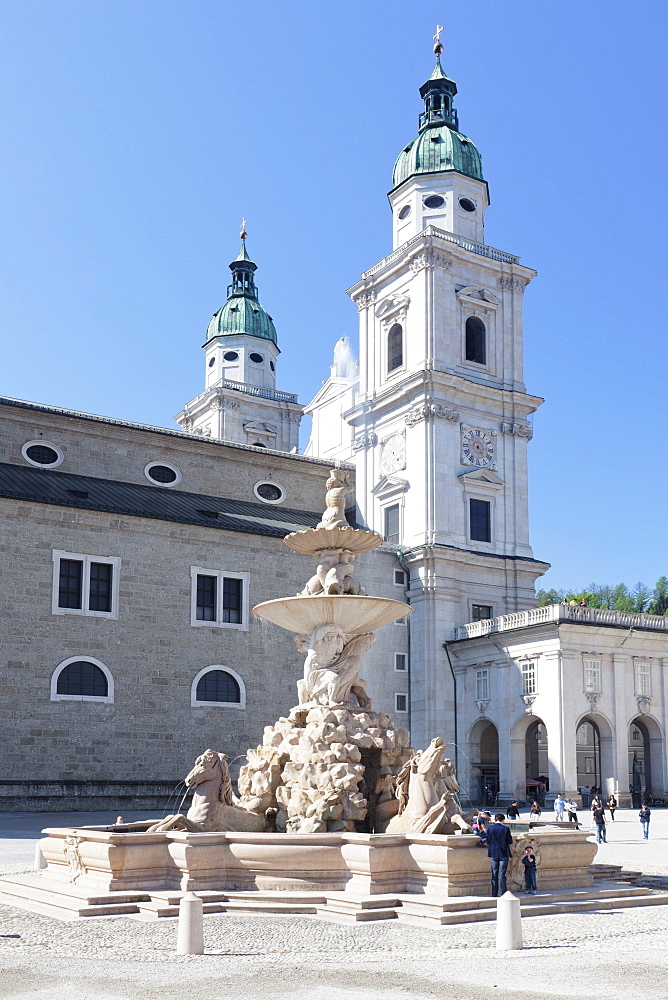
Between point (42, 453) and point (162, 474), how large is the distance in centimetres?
508

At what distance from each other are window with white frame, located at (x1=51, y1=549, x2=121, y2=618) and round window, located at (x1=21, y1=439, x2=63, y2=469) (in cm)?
593

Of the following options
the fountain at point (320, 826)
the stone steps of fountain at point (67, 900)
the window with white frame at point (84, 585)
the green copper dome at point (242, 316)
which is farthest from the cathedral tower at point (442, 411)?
the stone steps of fountain at point (67, 900)

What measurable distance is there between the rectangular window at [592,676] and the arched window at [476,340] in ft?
52.2

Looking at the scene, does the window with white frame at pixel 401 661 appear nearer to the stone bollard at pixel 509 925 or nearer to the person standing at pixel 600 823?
the person standing at pixel 600 823

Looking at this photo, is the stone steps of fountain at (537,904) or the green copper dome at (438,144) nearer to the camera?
the stone steps of fountain at (537,904)

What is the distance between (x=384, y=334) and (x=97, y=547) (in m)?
19.8

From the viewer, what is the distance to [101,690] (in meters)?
35.8

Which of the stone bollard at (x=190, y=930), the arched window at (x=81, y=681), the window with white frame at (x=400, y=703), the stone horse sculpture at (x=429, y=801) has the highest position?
the arched window at (x=81, y=681)

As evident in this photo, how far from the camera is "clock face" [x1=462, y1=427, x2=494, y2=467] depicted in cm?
4750

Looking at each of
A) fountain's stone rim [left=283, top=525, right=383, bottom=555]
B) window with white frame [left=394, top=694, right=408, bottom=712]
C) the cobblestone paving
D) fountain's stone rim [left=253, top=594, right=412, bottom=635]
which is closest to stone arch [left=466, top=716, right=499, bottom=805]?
window with white frame [left=394, top=694, right=408, bottom=712]

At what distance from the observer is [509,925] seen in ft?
35.6

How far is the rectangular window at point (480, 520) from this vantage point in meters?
47.2

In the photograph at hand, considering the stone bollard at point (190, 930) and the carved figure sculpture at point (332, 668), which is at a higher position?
the carved figure sculpture at point (332, 668)

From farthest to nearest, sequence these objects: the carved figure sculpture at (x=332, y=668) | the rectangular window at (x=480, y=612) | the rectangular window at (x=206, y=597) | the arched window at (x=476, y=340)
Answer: the arched window at (x=476, y=340)
the rectangular window at (x=480, y=612)
the rectangular window at (x=206, y=597)
the carved figure sculpture at (x=332, y=668)
